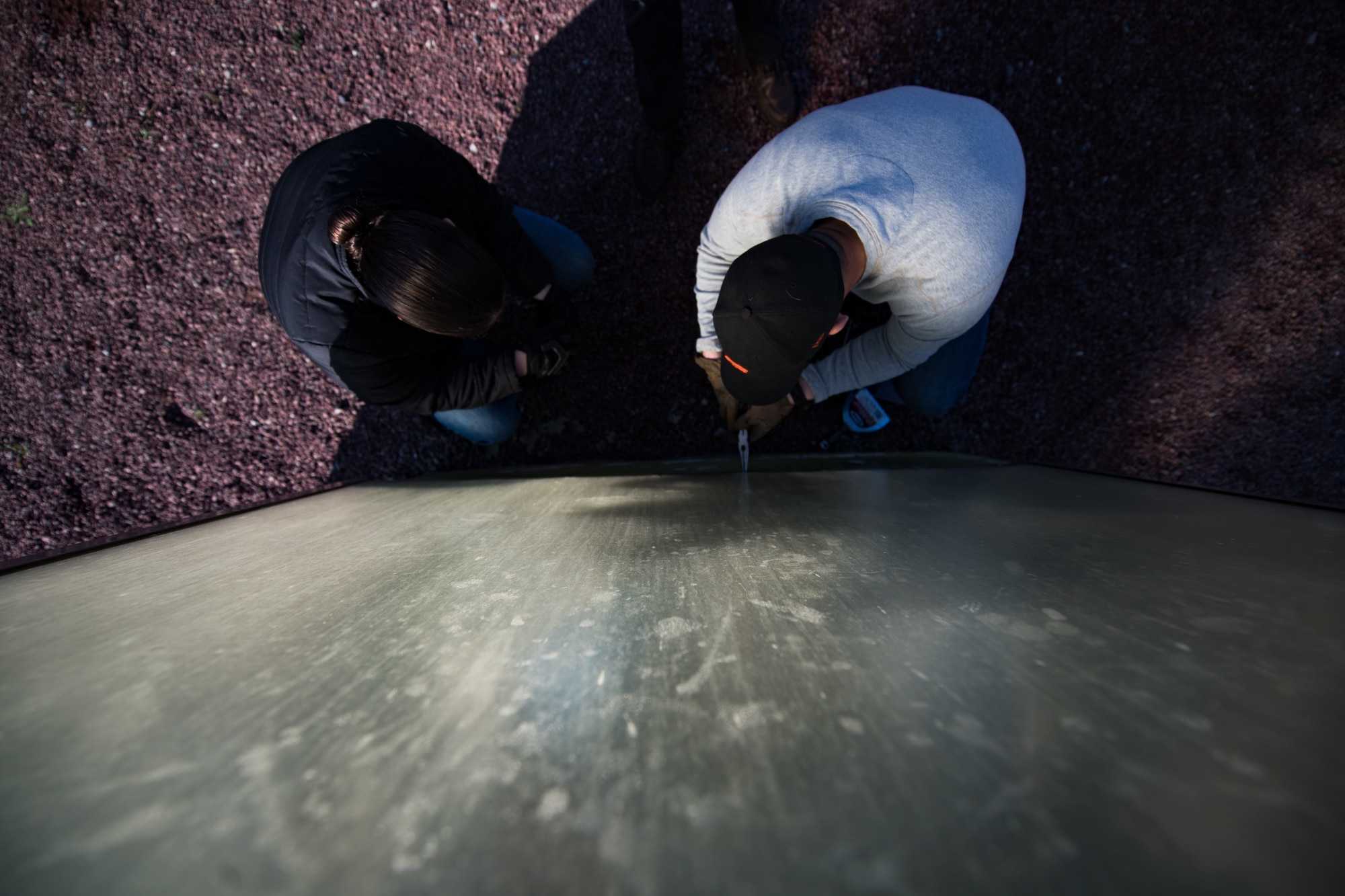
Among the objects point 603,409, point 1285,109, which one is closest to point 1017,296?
point 1285,109

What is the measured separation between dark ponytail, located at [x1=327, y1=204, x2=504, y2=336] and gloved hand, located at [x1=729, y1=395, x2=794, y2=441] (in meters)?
0.71

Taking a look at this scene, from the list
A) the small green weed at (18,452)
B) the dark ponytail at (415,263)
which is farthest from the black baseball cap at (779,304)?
the small green weed at (18,452)

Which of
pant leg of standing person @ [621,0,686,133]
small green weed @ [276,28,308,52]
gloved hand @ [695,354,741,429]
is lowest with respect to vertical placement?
gloved hand @ [695,354,741,429]

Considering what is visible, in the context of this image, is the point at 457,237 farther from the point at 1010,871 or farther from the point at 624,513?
the point at 1010,871

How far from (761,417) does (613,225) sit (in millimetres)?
799

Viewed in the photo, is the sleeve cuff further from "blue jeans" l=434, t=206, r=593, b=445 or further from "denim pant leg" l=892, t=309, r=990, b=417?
"blue jeans" l=434, t=206, r=593, b=445

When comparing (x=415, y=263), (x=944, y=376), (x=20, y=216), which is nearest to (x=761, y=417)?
(x=944, y=376)

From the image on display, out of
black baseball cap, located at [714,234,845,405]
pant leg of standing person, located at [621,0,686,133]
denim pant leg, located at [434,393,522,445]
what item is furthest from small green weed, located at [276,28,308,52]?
black baseball cap, located at [714,234,845,405]

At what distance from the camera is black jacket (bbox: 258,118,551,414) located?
0.92 meters

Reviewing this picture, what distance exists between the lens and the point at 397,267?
32.8 inches

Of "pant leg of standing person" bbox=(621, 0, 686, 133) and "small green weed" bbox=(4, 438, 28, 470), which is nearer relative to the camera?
"pant leg of standing person" bbox=(621, 0, 686, 133)

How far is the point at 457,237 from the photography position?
87 cm

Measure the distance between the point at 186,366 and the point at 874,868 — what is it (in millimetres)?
A: 2112

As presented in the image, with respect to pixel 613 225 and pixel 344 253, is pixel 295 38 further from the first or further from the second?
pixel 344 253
